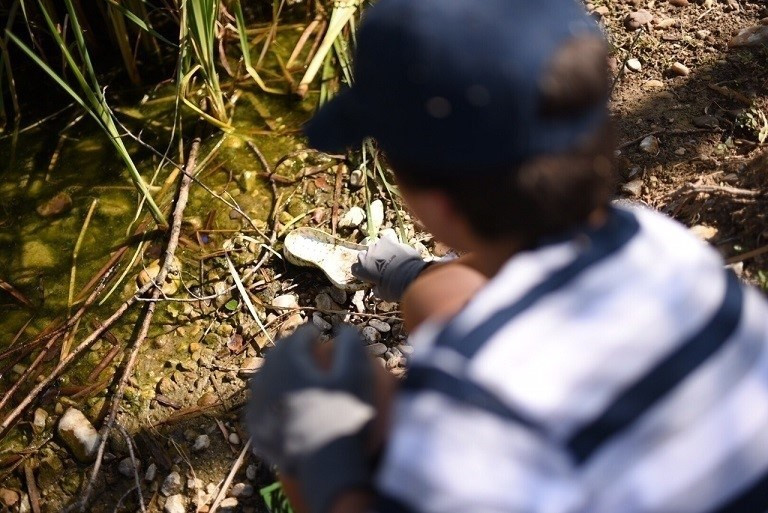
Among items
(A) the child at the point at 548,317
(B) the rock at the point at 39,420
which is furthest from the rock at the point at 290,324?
(A) the child at the point at 548,317

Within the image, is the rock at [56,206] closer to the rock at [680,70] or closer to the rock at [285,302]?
the rock at [285,302]

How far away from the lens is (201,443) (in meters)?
1.56

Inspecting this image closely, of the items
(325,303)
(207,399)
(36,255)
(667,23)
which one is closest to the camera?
(207,399)

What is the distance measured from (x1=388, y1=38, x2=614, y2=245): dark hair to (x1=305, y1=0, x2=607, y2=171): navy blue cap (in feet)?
0.04

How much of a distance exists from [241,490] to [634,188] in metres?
1.01

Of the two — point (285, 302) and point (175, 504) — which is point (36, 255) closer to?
point (285, 302)

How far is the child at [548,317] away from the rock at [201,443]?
69 centimetres

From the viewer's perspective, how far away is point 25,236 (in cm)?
190

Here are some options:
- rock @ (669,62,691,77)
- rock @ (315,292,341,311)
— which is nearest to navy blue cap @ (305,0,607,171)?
rock @ (315,292,341,311)

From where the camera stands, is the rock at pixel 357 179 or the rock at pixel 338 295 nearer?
the rock at pixel 338 295

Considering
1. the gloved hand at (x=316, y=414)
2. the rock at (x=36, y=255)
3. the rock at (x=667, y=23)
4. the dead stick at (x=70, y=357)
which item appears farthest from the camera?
the rock at (x=667, y=23)

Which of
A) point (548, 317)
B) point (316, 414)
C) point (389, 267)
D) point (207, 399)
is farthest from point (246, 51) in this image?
point (548, 317)

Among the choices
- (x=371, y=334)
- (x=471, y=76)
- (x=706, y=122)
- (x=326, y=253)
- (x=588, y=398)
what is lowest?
(x=371, y=334)

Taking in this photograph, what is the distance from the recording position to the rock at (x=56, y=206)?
76.4 inches
